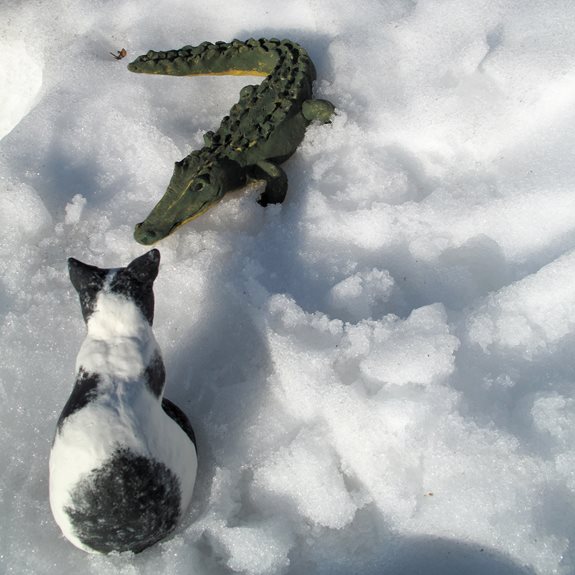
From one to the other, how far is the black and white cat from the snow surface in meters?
0.17

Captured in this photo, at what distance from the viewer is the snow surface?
6.18 feet

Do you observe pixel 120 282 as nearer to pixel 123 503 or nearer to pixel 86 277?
pixel 86 277

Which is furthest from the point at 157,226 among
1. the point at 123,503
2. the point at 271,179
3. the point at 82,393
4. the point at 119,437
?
the point at 123,503

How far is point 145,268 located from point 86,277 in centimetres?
15

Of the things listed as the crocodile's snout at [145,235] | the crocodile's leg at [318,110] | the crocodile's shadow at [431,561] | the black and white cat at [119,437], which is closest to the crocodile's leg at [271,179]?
the crocodile's leg at [318,110]

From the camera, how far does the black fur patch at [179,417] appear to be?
1.95 metres

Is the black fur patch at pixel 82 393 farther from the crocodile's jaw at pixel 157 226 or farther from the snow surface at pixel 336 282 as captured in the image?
the crocodile's jaw at pixel 157 226

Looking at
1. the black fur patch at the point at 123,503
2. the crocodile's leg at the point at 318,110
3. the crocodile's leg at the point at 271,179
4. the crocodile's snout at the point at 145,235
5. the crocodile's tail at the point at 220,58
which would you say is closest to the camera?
the black fur patch at the point at 123,503

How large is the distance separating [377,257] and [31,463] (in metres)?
1.25

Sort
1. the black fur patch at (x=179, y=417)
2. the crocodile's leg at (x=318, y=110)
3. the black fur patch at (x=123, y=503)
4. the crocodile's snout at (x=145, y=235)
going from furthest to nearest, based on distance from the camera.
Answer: the crocodile's leg at (x=318, y=110) < the crocodile's snout at (x=145, y=235) < the black fur patch at (x=179, y=417) < the black fur patch at (x=123, y=503)

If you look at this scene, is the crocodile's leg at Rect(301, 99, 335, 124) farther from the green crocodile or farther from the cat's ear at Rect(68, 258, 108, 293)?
the cat's ear at Rect(68, 258, 108, 293)

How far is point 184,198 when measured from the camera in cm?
Answer: 234

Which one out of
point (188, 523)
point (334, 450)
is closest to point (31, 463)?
point (188, 523)

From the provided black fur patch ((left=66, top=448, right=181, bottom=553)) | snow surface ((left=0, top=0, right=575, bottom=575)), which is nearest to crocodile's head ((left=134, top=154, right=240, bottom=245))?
snow surface ((left=0, top=0, right=575, bottom=575))
